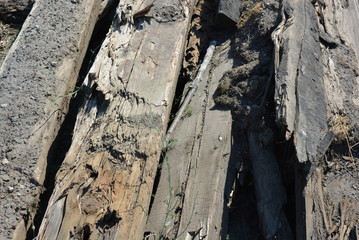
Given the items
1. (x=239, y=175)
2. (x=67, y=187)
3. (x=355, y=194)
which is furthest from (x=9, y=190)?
(x=355, y=194)

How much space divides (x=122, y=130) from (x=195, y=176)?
503 millimetres

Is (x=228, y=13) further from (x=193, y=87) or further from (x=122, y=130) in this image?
(x=122, y=130)

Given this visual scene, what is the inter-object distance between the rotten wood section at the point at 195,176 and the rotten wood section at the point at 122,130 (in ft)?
0.56

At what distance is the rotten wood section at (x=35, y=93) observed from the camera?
10.8 feet

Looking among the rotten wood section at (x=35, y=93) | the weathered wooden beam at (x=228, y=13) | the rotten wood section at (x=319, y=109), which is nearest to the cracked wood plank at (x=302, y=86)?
the rotten wood section at (x=319, y=109)

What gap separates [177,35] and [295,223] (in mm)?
1550

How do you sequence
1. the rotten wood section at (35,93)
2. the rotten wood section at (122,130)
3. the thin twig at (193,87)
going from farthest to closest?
the thin twig at (193,87), the rotten wood section at (35,93), the rotten wood section at (122,130)

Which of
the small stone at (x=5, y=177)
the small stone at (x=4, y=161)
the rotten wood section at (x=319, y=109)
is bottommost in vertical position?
the small stone at (x=5, y=177)

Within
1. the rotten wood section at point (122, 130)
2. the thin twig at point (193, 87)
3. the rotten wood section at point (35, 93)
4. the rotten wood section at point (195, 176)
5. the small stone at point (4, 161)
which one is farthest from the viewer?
the thin twig at point (193, 87)

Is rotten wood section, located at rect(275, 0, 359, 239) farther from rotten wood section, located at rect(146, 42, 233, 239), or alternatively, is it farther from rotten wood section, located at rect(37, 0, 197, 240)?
rotten wood section, located at rect(37, 0, 197, 240)

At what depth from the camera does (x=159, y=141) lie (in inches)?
130

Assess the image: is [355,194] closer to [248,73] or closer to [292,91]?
[292,91]

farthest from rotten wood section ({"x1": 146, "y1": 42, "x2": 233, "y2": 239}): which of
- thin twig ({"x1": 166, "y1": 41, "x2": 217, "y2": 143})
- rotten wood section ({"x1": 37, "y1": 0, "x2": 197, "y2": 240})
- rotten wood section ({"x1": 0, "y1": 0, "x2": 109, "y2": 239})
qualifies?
rotten wood section ({"x1": 0, "y1": 0, "x2": 109, "y2": 239})

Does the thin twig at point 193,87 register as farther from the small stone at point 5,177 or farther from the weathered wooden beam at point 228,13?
the small stone at point 5,177
